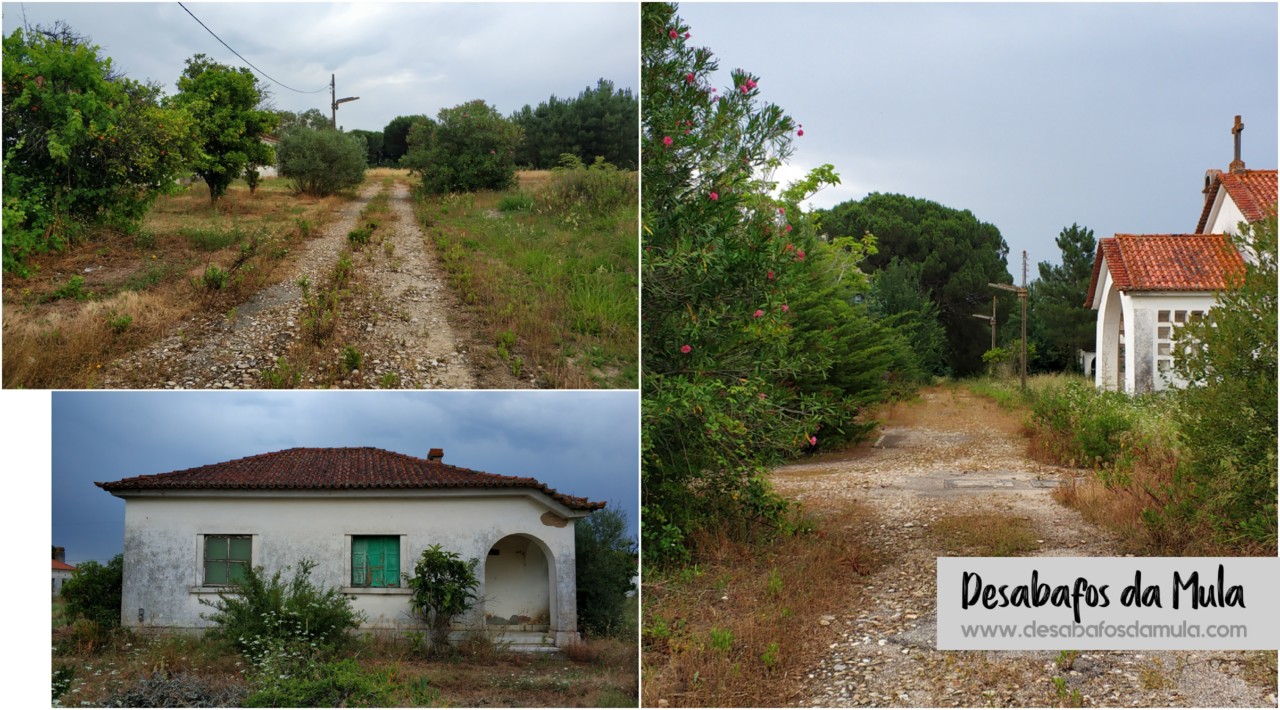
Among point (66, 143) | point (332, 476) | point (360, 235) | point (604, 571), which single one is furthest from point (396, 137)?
point (604, 571)

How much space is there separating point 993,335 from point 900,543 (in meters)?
18.3

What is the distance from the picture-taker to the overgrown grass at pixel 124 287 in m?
4.10

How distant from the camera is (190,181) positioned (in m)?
5.69

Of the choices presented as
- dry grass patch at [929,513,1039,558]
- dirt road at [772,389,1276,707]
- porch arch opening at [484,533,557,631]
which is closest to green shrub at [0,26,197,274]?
porch arch opening at [484,533,557,631]

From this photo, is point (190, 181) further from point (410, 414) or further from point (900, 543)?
point (900, 543)

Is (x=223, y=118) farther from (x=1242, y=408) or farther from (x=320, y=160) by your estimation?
(x=1242, y=408)

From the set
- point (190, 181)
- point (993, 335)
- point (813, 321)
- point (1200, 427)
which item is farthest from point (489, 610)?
point (993, 335)

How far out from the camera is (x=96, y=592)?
4730 millimetres

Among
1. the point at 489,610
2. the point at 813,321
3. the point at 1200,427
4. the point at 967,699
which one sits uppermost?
the point at 813,321

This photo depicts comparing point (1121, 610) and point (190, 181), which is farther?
point (190, 181)

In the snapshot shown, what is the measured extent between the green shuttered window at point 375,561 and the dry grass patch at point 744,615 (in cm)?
151

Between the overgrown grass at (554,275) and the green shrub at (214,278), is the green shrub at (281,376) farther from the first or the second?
the green shrub at (214,278)

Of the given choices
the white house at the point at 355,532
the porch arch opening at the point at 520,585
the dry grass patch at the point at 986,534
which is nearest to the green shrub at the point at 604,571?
the white house at the point at 355,532

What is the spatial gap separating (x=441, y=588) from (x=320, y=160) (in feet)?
16.6
